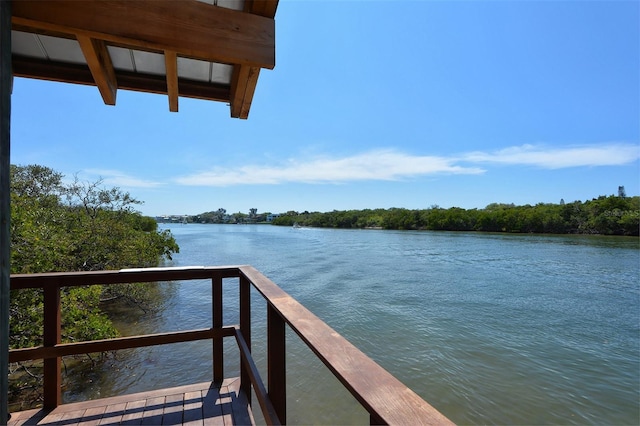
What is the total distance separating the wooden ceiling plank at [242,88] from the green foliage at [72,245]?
3.69 metres

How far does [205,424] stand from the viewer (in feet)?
5.52

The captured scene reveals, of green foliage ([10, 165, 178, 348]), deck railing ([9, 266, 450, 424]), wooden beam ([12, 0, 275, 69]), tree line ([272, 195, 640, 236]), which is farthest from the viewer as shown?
tree line ([272, 195, 640, 236])

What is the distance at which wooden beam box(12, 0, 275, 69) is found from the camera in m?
1.13

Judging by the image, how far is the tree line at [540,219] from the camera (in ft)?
121

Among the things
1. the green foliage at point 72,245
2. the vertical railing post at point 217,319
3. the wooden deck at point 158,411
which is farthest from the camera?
the green foliage at point 72,245

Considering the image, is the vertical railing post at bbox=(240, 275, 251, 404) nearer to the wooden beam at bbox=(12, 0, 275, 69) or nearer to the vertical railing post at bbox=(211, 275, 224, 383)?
the vertical railing post at bbox=(211, 275, 224, 383)

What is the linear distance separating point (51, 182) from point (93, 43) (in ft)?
46.5

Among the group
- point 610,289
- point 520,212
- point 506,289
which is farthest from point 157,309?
point 520,212

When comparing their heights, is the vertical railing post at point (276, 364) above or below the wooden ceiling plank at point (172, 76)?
below

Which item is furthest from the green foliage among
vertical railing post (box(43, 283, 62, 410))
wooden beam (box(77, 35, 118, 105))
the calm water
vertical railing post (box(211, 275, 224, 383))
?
wooden beam (box(77, 35, 118, 105))

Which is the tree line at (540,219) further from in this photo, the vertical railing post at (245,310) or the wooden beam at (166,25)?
the wooden beam at (166,25)

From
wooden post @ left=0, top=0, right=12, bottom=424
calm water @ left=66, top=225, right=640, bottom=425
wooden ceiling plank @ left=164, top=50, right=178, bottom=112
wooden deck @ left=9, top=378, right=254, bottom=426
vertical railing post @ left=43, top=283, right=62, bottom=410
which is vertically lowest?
calm water @ left=66, top=225, right=640, bottom=425

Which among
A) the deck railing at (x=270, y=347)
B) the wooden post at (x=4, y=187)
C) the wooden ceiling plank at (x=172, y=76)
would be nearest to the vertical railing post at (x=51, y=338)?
the deck railing at (x=270, y=347)

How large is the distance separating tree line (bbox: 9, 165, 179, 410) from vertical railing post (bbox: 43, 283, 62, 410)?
8.33 feet
